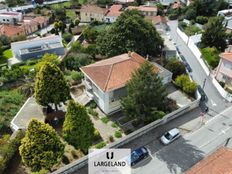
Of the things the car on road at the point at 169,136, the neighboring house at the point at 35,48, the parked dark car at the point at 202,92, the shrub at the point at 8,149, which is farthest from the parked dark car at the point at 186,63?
the shrub at the point at 8,149

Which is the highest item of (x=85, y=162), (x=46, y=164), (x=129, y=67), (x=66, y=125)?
(x=129, y=67)

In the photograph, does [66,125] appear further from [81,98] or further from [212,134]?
[212,134]

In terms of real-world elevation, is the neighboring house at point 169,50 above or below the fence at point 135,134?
above

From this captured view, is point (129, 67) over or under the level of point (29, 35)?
over

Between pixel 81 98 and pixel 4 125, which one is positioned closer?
pixel 4 125

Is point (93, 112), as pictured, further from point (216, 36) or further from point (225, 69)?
point (216, 36)

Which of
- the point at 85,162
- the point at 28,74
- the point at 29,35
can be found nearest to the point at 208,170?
the point at 85,162

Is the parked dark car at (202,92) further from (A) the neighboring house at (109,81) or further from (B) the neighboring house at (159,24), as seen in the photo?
(B) the neighboring house at (159,24)
